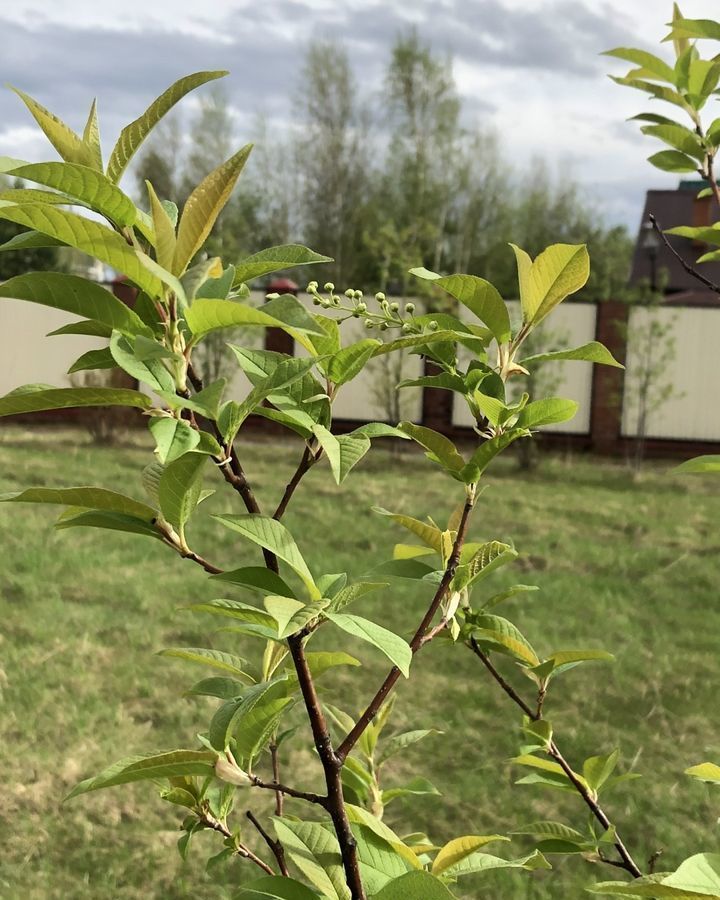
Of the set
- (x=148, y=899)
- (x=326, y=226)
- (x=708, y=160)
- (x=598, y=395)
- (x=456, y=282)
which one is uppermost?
(x=326, y=226)

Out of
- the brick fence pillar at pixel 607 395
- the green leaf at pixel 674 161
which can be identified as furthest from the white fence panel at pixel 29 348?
the green leaf at pixel 674 161

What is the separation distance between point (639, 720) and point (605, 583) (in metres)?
1.43

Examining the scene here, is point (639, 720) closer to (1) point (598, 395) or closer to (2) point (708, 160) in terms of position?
(2) point (708, 160)

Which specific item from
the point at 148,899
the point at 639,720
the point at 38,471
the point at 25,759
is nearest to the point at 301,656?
the point at 148,899

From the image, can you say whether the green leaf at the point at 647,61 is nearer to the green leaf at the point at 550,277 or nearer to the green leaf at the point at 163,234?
the green leaf at the point at 550,277

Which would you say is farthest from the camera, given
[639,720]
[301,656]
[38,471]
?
[38,471]

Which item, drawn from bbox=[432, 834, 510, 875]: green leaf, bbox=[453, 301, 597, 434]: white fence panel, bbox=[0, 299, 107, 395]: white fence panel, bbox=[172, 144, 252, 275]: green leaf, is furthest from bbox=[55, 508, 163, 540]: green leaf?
bbox=[0, 299, 107, 395]: white fence panel

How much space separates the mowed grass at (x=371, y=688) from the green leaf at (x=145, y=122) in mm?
613

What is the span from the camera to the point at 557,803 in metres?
2.64

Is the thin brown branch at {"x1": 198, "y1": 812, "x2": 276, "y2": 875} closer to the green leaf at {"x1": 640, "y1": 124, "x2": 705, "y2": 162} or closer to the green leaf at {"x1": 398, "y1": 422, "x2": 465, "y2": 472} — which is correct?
the green leaf at {"x1": 398, "y1": 422, "x2": 465, "y2": 472}

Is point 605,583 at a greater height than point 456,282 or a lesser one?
lesser

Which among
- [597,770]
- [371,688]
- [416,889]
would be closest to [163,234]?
[416,889]

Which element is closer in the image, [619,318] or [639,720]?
[639,720]

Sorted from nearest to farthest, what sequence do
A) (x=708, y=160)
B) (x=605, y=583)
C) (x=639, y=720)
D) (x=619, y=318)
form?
(x=708, y=160)
(x=639, y=720)
(x=605, y=583)
(x=619, y=318)
